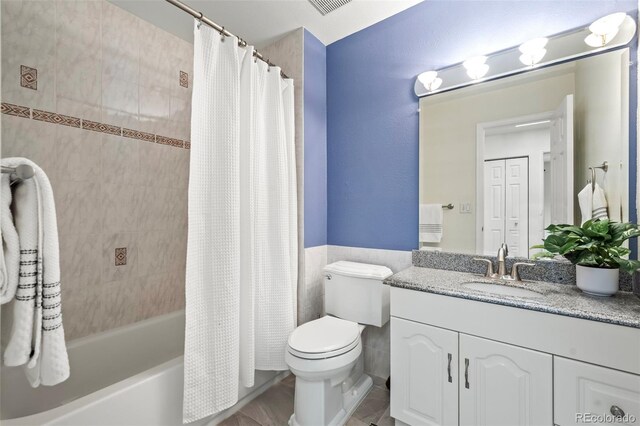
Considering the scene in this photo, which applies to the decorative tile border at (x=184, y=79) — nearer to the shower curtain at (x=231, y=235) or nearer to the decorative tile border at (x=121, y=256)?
the shower curtain at (x=231, y=235)

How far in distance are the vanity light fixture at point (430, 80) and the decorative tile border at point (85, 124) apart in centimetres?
183

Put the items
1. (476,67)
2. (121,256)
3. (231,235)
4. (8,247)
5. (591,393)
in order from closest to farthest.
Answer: (8,247) → (591,393) → (231,235) → (476,67) → (121,256)

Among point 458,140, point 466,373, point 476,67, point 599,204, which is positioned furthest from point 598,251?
point 476,67

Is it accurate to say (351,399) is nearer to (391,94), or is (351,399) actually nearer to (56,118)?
(391,94)

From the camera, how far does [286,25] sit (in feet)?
6.57

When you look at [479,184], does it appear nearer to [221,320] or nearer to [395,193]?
[395,193]

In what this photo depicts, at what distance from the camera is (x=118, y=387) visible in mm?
1216

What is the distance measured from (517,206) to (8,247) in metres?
2.23

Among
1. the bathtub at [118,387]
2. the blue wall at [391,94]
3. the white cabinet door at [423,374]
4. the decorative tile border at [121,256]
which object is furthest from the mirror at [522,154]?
the decorative tile border at [121,256]

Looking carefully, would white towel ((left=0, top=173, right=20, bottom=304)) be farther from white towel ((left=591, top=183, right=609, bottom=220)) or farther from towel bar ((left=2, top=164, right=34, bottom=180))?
white towel ((left=591, top=183, right=609, bottom=220))

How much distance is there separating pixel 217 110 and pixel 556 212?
1831 mm

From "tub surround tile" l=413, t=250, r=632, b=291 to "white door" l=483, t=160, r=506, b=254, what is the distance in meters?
0.10

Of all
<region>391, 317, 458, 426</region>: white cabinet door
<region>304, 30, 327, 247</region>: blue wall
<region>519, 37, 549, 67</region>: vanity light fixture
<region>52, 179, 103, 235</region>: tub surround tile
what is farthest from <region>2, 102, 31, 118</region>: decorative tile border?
<region>519, 37, 549, 67</region>: vanity light fixture

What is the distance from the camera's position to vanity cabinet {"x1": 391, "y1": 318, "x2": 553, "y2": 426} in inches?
44.7
